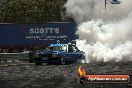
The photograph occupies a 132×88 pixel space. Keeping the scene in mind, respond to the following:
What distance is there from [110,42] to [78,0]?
20891 mm

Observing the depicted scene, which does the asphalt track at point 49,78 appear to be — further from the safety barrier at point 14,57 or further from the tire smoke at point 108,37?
the safety barrier at point 14,57

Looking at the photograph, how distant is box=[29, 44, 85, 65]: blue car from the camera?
26484 mm

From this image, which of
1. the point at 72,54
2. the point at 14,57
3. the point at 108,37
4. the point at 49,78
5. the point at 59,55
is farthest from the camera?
the point at 108,37

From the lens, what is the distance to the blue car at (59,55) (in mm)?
26484

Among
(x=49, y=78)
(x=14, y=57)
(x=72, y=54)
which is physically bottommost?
(x=14, y=57)

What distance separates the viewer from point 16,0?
253 feet

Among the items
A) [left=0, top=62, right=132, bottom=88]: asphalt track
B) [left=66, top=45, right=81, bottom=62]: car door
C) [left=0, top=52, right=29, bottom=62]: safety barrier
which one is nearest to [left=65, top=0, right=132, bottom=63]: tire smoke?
[left=66, top=45, right=81, bottom=62]: car door

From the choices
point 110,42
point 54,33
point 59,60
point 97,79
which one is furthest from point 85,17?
point 97,79

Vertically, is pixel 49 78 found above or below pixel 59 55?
above

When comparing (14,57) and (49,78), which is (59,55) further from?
(49,78)

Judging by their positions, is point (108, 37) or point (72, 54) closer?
point (72, 54)

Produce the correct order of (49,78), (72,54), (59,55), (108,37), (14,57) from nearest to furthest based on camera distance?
(49,78)
(59,55)
(72,54)
(14,57)
(108,37)

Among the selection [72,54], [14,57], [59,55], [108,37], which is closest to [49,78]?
[59,55]

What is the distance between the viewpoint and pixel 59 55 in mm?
26453
